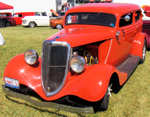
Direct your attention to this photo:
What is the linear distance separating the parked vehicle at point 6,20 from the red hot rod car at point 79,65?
631 inches

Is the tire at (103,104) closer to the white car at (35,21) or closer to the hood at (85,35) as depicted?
the hood at (85,35)

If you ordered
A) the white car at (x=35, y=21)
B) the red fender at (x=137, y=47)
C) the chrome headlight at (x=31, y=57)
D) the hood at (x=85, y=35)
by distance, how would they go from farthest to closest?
the white car at (x=35, y=21)
the red fender at (x=137, y=47)
the chrome headlight at (x=31, y=57)
the hood at (x=85, y=35)

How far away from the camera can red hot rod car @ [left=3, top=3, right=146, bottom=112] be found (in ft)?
10.9

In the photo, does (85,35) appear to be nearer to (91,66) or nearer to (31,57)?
(91,66)

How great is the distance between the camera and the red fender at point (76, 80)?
317 centimetres

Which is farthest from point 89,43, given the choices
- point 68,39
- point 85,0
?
point 85,0

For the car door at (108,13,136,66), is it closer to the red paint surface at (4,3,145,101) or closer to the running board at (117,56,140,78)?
the red paint surface at (4,3,145,101)

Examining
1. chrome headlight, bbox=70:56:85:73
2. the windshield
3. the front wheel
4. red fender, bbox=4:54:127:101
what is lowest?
the front wheel

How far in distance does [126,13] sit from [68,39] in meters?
2.27

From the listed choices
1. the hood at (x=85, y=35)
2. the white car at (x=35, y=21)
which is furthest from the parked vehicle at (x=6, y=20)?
the hood at (x=85, y=35)

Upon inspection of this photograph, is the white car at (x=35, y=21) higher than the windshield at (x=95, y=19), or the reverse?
the windshield at (x=95, y=19)

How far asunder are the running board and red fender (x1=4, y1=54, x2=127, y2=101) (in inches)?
25.9

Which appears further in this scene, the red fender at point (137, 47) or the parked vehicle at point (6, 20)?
the parked vehicle at point (6, 20)

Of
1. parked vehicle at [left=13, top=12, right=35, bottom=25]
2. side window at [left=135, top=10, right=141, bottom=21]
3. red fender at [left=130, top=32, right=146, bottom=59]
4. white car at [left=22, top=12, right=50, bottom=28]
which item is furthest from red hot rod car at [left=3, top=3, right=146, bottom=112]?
parked vehicle at [left=13, top=12, right=35, bottom=25]
